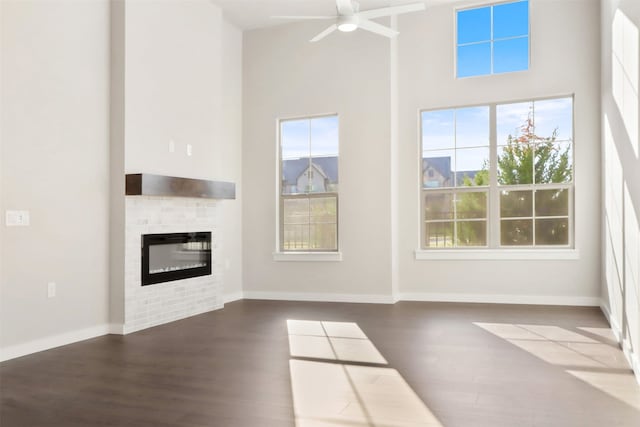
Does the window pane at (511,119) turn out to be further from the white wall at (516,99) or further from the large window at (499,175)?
the white wall at (516,99)

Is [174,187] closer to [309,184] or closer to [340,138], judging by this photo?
[309,184]

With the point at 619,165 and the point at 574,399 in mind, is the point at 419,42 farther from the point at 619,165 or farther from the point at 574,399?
the point at 574,399

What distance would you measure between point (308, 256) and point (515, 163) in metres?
2.96

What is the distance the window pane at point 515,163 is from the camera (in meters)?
6.84

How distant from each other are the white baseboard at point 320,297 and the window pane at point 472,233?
4.00 feet

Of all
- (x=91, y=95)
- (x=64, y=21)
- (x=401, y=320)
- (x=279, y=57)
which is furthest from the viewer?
(x=279, y=57)

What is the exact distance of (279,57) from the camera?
7691mm

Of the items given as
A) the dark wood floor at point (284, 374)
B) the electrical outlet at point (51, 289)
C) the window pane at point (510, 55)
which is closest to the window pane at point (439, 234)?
the dark wood floor at point (284, 374)

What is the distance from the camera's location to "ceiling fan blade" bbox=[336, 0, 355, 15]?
4723 mm

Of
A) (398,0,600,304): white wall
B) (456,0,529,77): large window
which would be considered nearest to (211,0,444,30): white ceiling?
(456,0,529,77): large window

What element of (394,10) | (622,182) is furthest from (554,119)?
(394,10)

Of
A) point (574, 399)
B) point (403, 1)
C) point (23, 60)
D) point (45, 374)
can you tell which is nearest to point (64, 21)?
point (23, 60)

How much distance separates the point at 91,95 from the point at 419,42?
422 centimetres

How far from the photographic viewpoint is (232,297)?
746 centimetres
